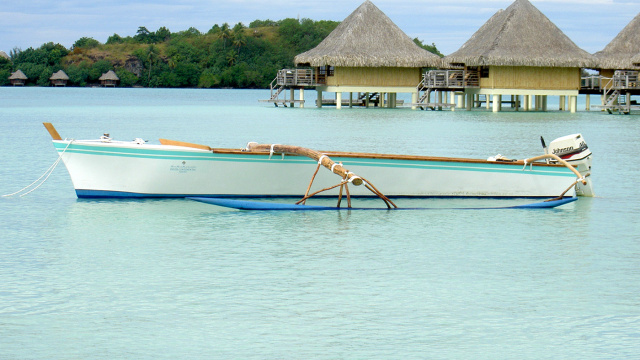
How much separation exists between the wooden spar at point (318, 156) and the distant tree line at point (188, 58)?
96.3m

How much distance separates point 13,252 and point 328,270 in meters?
3.34

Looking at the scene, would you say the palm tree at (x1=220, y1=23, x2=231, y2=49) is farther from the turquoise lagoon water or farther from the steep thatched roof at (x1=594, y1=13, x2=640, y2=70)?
the turquoise lagoon water

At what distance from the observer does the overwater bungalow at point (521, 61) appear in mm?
39375

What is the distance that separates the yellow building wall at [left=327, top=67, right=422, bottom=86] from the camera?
42594 millimetres

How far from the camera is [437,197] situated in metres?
13.5

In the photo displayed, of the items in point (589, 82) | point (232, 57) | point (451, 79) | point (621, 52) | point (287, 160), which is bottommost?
point (287, 160)

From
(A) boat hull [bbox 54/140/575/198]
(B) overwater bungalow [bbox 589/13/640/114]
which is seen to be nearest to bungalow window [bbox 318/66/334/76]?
(B) overwater bungalow [bbox 589/13/640/114]

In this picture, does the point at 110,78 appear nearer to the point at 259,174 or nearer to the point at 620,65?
the point at 620,65

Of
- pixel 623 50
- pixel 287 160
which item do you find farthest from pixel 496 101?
pixel 287 160

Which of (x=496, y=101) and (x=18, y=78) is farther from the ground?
(x=18, y=78)

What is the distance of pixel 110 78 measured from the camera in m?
116

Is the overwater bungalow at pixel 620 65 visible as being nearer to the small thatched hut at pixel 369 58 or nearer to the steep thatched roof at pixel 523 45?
the steep thatched roof at pixel 523 45

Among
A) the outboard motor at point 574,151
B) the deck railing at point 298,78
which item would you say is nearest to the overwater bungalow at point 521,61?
the deck railing at point 298,78

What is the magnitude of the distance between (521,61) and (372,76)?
7.30 metres
